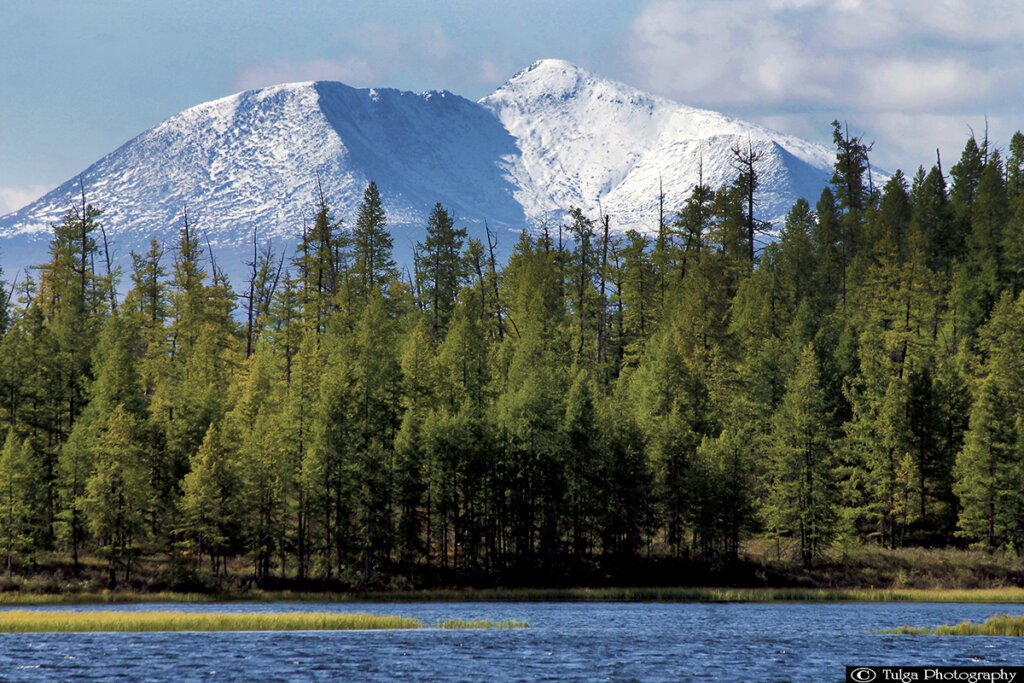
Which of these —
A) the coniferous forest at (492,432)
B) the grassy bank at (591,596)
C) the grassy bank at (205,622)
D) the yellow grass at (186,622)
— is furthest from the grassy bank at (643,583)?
the grassy bank at (205,622)

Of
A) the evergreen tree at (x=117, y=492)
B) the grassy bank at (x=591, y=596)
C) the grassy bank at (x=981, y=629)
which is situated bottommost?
the grassy bank at (x=591, y=596)

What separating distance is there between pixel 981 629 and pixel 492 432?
36266 mm

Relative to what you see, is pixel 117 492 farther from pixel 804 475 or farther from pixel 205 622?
pixel 804 475

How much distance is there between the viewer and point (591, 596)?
6594 centimetres

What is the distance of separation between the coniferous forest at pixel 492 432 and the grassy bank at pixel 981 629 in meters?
28.0

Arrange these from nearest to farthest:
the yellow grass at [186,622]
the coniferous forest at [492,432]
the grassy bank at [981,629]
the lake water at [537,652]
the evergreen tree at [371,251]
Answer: the lake water at [537,652], the grassy bank at [981,629], the yellow grass at [186,622], the coniferous forest at [492,432], the evergreen tree at [371,251]

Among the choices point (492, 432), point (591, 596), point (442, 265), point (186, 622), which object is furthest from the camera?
point (442, 265)

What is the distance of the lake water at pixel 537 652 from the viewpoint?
32062mm

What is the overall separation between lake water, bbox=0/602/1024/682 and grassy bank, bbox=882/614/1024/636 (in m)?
1.32

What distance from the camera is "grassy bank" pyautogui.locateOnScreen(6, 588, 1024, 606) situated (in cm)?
6166

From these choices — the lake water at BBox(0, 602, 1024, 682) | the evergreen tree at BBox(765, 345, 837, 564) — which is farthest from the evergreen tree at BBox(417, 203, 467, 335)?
the lake water at BBox(0, 602, 1024, 682)

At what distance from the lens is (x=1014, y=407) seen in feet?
244

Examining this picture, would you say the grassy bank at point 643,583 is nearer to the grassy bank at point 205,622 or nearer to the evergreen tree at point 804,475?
the evergreen tree at point 804,475

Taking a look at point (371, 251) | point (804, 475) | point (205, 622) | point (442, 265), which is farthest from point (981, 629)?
point (371, 251)
